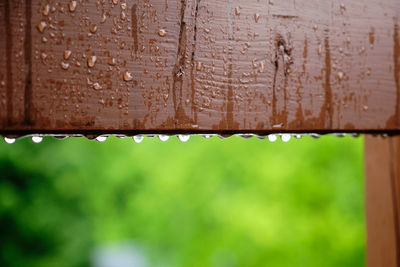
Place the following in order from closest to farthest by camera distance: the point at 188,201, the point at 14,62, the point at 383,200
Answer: the point at 14,62 → the point at 383,200 → the point at 188,201

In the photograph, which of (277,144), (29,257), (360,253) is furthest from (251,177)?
(29,257)

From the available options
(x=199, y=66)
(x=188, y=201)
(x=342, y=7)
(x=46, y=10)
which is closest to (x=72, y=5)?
(x=46, y=10)

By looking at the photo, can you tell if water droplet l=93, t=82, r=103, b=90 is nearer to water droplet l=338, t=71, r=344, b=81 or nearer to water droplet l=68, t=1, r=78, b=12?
water droplet l=68, t=1, r=78, b=12

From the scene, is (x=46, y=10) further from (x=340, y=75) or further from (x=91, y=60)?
(x=340, y=75)

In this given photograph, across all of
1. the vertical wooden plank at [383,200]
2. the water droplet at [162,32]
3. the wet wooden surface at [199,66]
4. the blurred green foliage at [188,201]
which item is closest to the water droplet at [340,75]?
the wet wooden surface at [199,66]

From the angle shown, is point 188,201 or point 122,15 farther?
point 188,201

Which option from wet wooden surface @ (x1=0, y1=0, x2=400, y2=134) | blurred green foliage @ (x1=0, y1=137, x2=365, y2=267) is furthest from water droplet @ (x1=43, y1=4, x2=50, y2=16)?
blurred green foliage @ (x1=0, y1=137, x2=365, y2=267)

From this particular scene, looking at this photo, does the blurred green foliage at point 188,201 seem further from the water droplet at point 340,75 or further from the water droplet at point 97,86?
the water droplet at point 97,86
